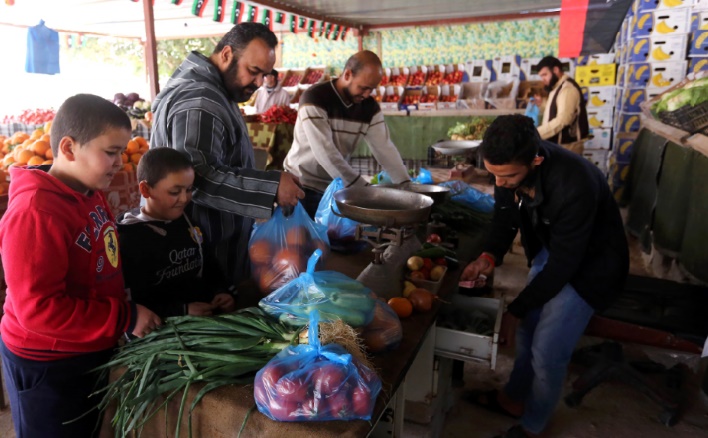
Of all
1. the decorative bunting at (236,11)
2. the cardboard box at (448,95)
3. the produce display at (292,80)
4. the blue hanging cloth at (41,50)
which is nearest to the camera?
the decorative bunting at (236,11)

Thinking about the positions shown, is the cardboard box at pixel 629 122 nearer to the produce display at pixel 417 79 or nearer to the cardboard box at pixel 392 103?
the cardboard box at pixel 392 103

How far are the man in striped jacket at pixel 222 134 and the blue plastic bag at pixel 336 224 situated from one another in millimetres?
525

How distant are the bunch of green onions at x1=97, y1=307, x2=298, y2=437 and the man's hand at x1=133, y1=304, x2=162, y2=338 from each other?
2 cm

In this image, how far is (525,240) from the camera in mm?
2650

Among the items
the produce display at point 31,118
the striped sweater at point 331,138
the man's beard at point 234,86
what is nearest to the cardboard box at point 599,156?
the striped sweater at point 331,138

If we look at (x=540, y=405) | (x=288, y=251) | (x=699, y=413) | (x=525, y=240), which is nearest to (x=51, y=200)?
(x=288, y=251)

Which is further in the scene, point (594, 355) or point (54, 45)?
point (54, 45)

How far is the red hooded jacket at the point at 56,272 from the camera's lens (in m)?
1.29

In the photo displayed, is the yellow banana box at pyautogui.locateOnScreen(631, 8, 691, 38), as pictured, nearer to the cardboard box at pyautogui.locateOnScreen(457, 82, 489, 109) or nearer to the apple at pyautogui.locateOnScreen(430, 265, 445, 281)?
the cardboard box at pyautogui.locateOnScreen(457, 82, 489, 109)

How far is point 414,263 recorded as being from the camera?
7.04ft

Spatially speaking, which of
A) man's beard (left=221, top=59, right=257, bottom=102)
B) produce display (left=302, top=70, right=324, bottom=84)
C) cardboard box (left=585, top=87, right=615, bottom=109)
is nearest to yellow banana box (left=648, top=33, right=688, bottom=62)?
cardboard box (left=585, top=87, right=615, bottom=109)

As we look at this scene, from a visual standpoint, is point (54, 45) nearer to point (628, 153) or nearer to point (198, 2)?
point (198, 2)

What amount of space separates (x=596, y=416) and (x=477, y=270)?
134 cm

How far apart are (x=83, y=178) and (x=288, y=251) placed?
0.76 m
